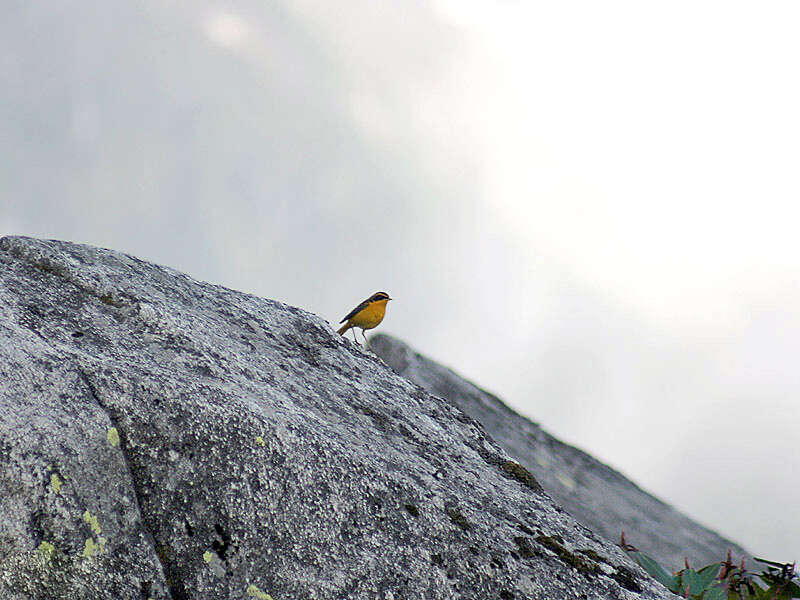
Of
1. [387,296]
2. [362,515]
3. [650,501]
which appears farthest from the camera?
[387,296]

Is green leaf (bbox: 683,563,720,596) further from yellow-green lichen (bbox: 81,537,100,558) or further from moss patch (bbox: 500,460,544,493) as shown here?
yellow-green lichen (bbox: 81,537,100,558)

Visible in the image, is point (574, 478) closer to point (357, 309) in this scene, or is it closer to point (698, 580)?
point (698, 580)

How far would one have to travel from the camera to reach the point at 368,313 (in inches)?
392

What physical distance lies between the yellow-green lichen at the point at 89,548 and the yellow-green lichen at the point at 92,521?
4 cm

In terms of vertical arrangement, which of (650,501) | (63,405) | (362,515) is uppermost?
(650,501)

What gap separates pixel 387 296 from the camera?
10305 millimetres

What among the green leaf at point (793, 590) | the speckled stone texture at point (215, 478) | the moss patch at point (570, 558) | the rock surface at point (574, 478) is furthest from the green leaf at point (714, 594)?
the rock surface at point (574, 478)

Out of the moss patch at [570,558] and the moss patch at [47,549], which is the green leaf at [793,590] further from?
the moss patch at [47,549]

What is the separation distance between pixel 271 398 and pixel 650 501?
236 inches

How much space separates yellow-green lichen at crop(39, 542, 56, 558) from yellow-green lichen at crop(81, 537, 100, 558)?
110 millimetres

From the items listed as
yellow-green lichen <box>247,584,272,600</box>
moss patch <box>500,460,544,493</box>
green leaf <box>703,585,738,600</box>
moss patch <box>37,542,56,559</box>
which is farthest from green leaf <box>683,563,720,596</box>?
moss patch <box>37,542,56,559</box>

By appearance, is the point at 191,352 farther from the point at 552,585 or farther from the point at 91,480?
the point at 552,585

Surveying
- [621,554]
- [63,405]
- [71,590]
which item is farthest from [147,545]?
[621,554]

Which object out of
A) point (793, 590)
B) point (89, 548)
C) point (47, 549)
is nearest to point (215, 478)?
point (89, 548)
